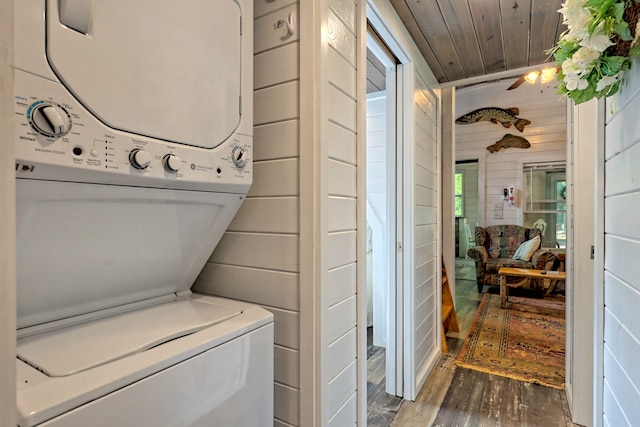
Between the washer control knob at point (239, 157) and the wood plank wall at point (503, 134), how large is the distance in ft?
18.6

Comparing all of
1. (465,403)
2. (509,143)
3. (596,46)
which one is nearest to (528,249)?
(509,143)

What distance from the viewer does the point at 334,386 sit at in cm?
117

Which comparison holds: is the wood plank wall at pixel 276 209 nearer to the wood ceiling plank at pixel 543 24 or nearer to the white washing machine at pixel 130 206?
the white washing machine at pixel 130 206

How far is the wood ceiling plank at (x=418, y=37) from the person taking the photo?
5.90 feet

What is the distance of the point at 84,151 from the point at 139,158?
10 centimetres

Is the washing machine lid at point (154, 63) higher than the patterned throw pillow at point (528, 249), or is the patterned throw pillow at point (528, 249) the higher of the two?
the washing machine lid at point (154, 63)

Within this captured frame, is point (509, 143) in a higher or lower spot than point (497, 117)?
lower

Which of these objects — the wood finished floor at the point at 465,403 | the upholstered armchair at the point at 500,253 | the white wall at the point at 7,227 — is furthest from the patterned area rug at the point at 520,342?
the white wall at the point at 7,227

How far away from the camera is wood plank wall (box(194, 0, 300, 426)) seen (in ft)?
3.56

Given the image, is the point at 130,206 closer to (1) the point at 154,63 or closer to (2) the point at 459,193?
(1) the point at 154,63

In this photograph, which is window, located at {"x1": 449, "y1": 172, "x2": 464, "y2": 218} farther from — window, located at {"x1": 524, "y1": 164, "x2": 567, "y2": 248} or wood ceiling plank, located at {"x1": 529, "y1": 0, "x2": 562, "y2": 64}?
wood ceiling plank, located at {"x1": 529, "y1": 0, "x2": 562, "y2": 64}

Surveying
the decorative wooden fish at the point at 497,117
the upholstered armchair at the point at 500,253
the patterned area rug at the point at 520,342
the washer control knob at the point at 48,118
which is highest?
the decorative wooden fish at the point at 497,117

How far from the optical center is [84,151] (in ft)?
2.08

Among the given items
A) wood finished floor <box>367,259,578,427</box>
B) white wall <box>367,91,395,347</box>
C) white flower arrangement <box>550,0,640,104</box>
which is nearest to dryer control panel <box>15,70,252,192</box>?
white flower arrangement <box>550,0,640,104</box>
